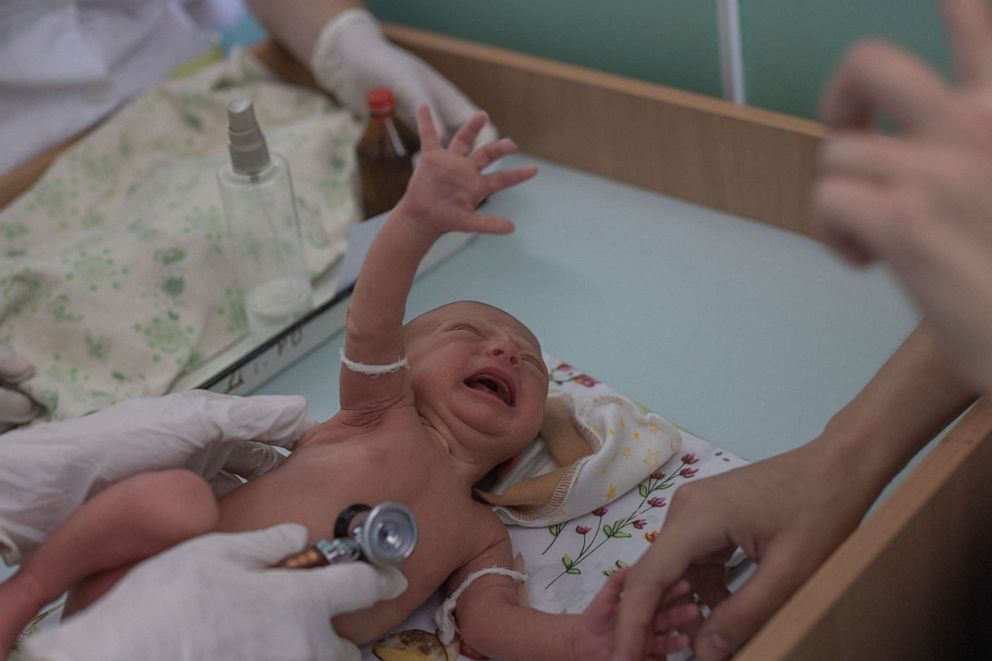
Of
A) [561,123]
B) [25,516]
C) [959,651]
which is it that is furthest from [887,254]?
[561,123]

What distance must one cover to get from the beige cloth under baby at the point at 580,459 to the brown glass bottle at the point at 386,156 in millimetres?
455

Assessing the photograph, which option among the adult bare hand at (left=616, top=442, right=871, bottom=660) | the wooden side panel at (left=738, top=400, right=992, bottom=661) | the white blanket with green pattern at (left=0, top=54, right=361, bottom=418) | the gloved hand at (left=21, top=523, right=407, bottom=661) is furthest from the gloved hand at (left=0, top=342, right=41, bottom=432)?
the wooden side panel at (left=738, top=400, right=992, bottom=661)

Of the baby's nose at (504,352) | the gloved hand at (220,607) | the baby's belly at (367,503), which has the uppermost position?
the baby's nose at (504,352)

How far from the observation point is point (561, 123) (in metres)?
1.61

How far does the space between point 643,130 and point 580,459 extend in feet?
2.00

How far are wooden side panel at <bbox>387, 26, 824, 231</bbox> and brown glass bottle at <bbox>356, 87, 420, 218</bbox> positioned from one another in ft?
0.78

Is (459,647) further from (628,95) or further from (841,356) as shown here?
(628,95)

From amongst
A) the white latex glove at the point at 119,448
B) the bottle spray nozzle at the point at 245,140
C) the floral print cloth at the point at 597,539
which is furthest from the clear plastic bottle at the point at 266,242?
the floral print cloth at the point at 597,539

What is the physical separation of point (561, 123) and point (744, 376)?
57 centimetres

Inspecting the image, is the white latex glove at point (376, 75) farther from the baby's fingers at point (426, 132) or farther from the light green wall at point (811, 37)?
the baby's fingers at point (426, 132)

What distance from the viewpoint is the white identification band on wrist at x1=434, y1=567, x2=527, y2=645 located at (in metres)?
0.95

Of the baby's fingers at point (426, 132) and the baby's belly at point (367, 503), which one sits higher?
the baby's fingers at point (426, 132)

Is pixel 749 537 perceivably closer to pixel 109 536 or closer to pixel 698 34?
pixel 109 536

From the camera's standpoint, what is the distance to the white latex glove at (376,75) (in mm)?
1578
